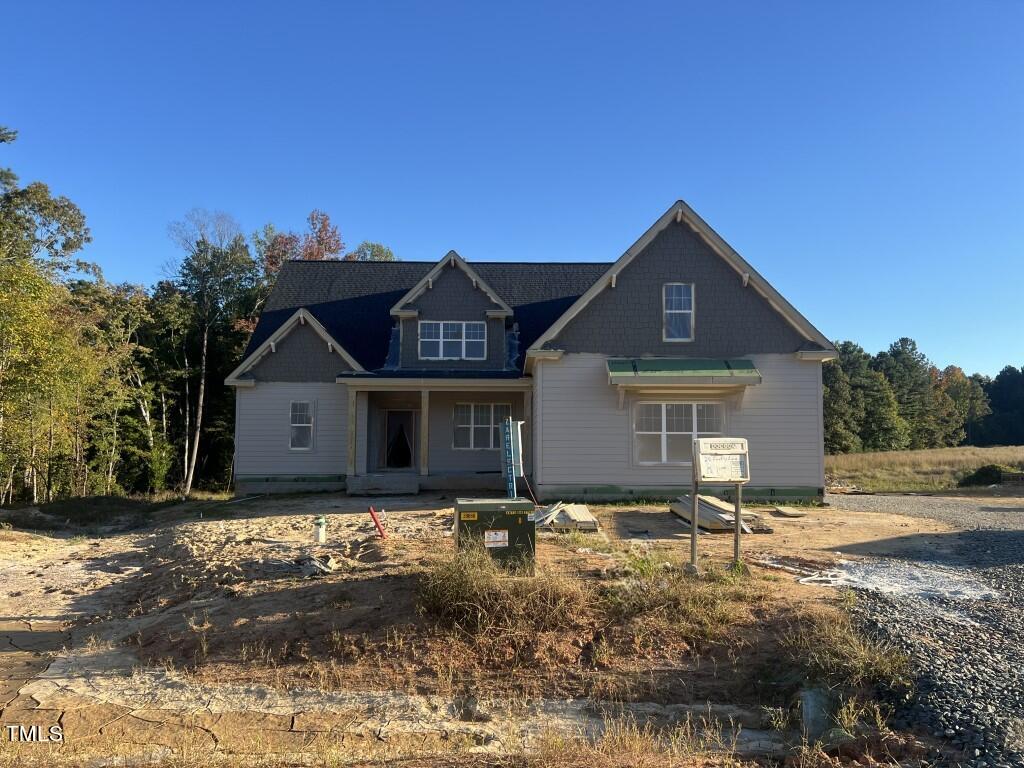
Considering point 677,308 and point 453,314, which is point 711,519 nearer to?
point 677,308

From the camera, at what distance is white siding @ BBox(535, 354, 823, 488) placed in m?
16.8

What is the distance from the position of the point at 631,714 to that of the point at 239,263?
35.0 m

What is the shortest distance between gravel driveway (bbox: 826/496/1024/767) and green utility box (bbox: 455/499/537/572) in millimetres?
3637

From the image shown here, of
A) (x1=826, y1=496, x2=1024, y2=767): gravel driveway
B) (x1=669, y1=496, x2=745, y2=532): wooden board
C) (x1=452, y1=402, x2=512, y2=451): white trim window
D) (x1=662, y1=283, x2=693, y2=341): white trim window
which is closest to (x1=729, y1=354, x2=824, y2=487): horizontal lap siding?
(x1=662, y1=283, x2=693, y2=341): white trim window

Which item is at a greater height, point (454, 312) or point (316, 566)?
point (454, 312)

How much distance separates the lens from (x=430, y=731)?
561 centimetres

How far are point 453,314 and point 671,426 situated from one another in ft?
25.9

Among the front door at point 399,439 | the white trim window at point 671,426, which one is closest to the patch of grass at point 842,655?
the white trim window at point 671,426

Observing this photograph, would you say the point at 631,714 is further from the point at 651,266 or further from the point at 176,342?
the point at 176,342

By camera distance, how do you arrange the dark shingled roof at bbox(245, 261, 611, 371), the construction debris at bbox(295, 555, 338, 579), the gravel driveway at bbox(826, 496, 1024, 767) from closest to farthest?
the gravel driveway at bbox(826, 496, 1024, 767)
the construction debris at bbox(295, 555, 338, 579)
the dark shingled roof at bbox(245, 261, 611, 371)

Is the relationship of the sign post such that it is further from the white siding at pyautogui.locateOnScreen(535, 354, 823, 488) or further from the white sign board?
the white siding at pyautogui.locateOnScreen(535, 354, 823, 488)

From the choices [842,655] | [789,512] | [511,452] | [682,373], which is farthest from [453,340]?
[842,655]

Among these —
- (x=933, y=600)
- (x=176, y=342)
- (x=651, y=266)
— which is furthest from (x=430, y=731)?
(x=176, y=342)

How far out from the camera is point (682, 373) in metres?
16.3
